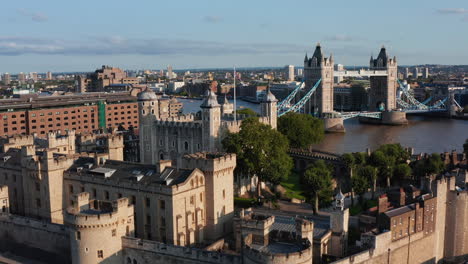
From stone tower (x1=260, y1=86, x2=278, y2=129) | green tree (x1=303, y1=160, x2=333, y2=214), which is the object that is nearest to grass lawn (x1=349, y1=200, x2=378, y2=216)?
green tree (x1=303, y1=160, x2=333, y2=214)

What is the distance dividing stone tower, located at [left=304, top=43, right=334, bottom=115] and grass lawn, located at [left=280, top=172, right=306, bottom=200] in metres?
78.0

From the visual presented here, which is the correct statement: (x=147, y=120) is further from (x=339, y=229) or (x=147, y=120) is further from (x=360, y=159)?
(x=339, y=229)

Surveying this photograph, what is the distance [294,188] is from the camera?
216 feet

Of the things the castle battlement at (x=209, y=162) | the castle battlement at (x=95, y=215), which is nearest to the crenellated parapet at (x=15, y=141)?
the castle battlement at (x=95, y=215)

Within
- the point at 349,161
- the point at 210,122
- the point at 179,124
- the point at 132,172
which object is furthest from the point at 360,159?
the point at 132,172

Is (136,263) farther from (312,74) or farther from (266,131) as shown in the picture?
(312,74)

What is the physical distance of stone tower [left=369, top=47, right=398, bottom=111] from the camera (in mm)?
160875

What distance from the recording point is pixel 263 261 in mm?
31359

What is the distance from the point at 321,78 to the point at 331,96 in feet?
19.8

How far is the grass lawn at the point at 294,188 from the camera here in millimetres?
61706

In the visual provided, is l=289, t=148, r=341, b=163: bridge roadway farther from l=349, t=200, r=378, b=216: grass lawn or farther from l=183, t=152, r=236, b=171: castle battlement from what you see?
l=183, t=152, r=236, b=171: castle battlement

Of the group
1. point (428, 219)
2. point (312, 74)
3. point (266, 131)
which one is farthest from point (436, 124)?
point (428, 219)

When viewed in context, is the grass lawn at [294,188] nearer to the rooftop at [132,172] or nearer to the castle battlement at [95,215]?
the rooftop at [132,172]

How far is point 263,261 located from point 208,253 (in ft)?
18.9
